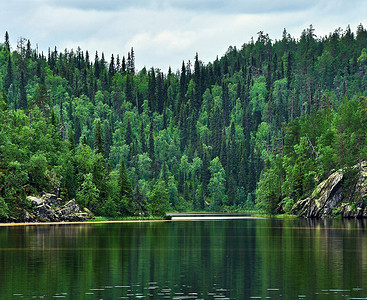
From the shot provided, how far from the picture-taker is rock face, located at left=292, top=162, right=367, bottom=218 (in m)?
150

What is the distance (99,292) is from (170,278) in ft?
24.0

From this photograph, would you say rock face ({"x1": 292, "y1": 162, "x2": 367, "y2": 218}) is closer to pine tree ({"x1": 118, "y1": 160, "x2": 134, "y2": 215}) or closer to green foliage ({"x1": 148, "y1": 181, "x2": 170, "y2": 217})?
green foliage ({"x1": 148, "y1": 181, "x2": 170, "y2": 217})

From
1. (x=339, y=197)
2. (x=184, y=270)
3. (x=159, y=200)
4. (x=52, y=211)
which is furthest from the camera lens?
(x=339, y=197)

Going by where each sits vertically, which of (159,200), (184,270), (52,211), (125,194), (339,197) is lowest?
(184,270)

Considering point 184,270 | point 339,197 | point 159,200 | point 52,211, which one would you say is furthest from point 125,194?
point 184,270

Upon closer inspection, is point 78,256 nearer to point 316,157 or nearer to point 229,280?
point 229,280

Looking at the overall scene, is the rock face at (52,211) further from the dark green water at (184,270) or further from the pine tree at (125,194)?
the dark green water at (184,270)

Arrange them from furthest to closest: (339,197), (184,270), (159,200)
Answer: (339,197) → (159,200) → (184,270)

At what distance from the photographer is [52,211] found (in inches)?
5281

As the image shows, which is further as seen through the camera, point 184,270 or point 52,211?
point 52,211

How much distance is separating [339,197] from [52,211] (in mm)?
73852

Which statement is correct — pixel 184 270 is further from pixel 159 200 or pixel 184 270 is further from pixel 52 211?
pixel 159 200

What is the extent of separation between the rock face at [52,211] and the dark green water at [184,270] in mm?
62595

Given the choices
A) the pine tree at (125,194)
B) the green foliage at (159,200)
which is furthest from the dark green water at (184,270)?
the pine tree at (125,194)
